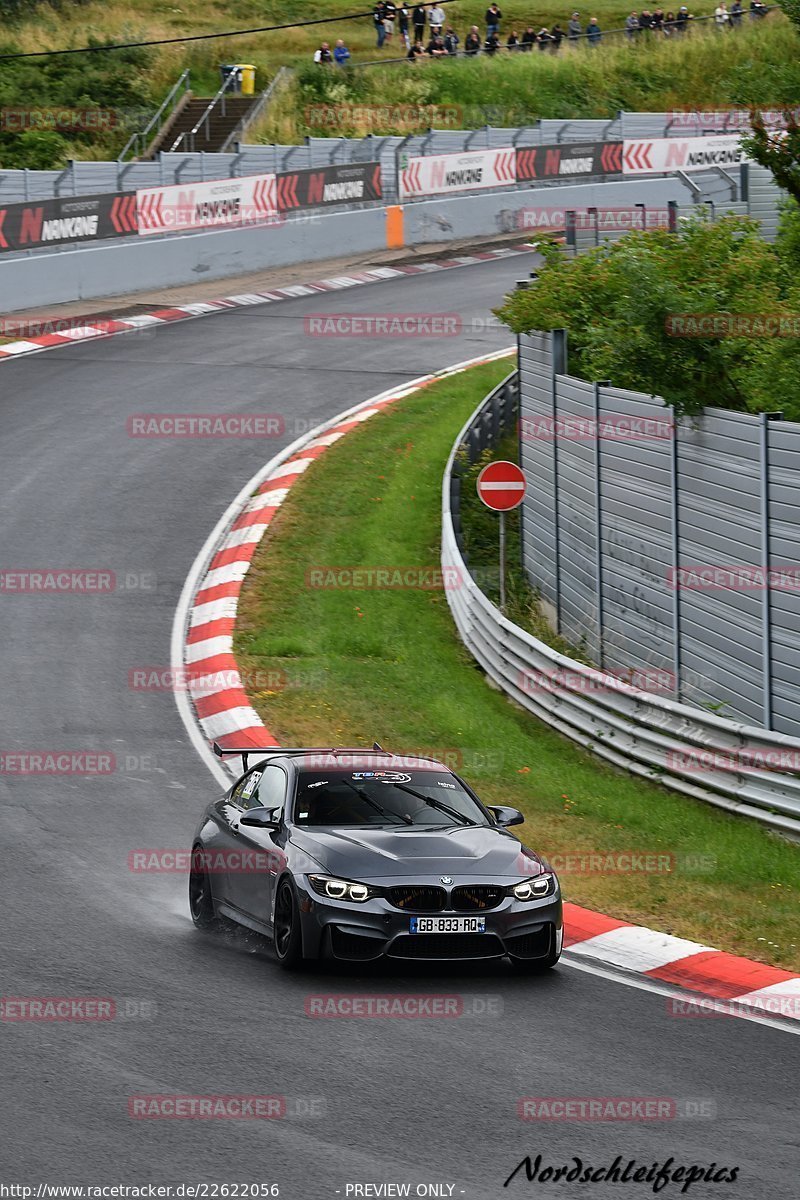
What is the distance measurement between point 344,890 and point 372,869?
0.23 meters

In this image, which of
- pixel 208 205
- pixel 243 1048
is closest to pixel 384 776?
pixel 243 1048

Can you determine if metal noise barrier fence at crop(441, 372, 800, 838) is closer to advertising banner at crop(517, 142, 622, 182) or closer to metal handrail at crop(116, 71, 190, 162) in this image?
advertising banner at crop(517, 142, 622, 182)

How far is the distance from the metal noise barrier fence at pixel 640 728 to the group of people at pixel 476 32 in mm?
48510

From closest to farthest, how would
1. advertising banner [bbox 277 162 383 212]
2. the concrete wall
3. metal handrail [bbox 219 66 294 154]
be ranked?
1. the concrete wall
2. advertising banner [bbox 277 162 383 212]
3. metal handrail [bbox 219 66 294 154]

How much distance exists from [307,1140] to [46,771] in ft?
28.4

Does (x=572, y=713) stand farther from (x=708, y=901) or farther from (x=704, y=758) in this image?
(x=708, y=901)

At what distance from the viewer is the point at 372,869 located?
32.7 feet

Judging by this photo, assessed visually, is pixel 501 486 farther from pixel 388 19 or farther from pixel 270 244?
pixel 388 19

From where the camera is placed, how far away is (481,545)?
993 inches

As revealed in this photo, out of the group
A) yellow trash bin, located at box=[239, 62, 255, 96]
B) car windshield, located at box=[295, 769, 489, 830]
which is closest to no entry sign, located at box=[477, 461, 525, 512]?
car windshield, located at box=[295, 769, 489, 830]

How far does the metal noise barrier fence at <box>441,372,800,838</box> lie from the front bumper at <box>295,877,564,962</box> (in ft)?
14.3

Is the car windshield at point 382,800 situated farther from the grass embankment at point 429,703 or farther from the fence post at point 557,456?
the fence post at point 557,456

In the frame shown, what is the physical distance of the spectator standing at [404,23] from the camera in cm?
6706

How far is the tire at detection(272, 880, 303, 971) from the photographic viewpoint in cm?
990
